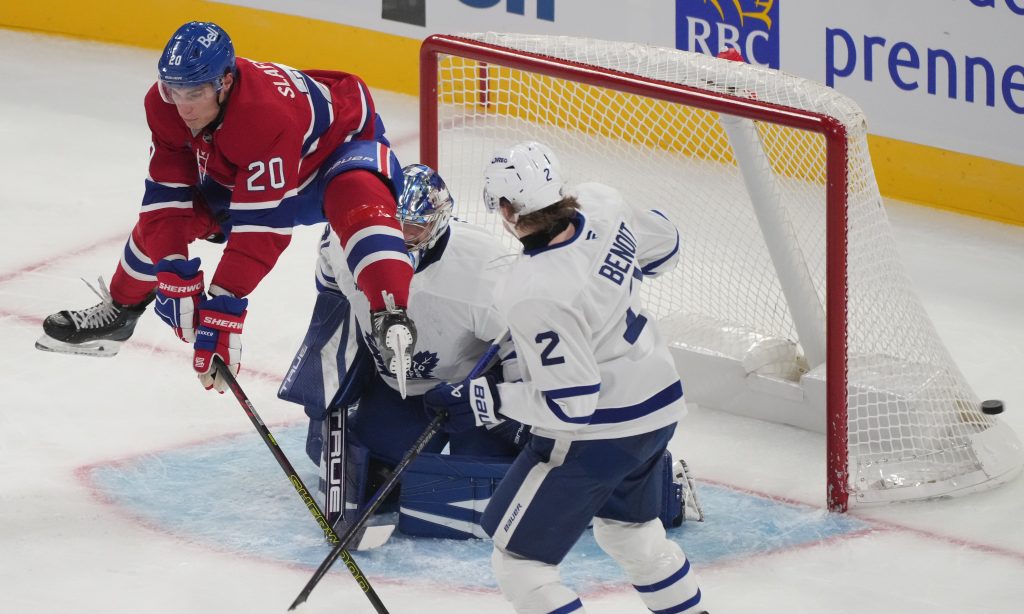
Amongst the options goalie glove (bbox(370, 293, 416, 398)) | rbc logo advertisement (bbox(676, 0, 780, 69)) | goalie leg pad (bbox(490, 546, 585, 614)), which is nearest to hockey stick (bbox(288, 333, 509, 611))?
goalie glove (bbox(370, 293, 416, 398))

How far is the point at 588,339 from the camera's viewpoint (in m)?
3.16

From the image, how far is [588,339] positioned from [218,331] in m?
1.10

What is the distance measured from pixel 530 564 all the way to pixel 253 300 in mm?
2495

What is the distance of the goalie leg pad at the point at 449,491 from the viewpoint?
4.06m

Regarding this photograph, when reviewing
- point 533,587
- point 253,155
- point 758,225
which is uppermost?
point 253,155

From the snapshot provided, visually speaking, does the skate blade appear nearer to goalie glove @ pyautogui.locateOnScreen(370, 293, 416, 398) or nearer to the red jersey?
the red jersey

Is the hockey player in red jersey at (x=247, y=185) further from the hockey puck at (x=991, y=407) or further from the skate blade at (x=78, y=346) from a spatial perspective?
the hockey puck at (x=991, y=407)

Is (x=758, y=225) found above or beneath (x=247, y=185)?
beneath

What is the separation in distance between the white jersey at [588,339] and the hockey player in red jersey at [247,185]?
2.23ft

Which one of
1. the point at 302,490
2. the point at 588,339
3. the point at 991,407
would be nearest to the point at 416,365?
the point at 302,490

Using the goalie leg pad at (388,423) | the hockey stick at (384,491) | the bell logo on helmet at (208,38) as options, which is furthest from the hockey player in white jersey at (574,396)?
the bell logo on helmet at (208,38)

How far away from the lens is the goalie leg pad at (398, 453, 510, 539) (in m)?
4.06

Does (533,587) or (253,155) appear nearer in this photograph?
(533,587)

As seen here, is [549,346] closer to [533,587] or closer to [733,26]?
[533,587]
